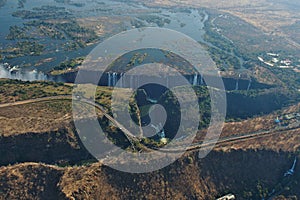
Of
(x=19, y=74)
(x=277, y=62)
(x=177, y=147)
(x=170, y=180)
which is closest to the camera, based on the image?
(x=170, y=180)

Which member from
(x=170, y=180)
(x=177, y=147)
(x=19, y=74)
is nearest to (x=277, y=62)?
(x=177, y=147)

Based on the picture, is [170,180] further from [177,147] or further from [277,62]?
[277,62]

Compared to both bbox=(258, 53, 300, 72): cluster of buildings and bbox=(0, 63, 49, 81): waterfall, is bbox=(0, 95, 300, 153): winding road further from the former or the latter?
bbox=(258, 53, 300, 72): cluster of buildings

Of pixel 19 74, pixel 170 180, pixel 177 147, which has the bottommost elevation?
pixel 170 180

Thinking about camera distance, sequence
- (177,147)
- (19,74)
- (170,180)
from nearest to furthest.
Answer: (170,180)
(177,147)
(19,74)

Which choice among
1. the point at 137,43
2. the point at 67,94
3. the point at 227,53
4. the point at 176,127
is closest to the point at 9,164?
the point at 67,94

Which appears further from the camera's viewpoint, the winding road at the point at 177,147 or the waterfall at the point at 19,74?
the waterfall at the point at 19,74

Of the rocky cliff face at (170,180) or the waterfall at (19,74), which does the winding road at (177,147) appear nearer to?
the rocky cliff face at (170,180)

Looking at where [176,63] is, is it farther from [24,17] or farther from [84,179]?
[24,17]

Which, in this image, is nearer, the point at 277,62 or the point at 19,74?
the point at 19,74

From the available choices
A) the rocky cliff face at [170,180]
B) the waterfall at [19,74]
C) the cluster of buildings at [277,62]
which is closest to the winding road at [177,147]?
the rocky cliff face at [170,180]
